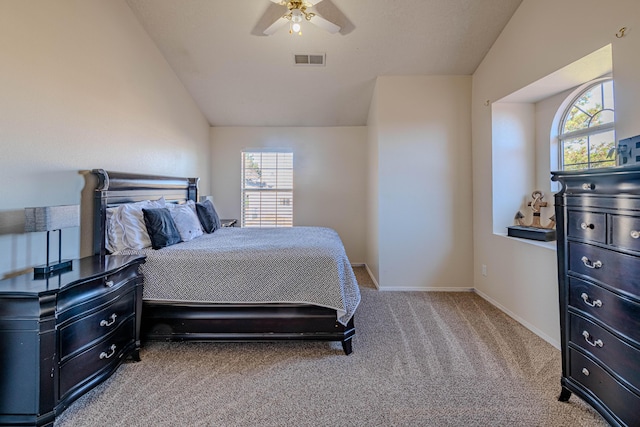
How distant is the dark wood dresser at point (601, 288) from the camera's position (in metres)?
1.29

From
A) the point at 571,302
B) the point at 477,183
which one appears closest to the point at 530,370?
the point at 571,302

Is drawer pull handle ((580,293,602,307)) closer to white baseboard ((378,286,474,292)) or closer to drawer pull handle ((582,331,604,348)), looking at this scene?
drawer pull handle ((582,331,604,348))

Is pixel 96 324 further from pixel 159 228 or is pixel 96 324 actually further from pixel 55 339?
pixel 159 228

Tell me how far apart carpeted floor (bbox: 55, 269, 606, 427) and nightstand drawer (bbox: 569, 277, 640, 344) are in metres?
0.65

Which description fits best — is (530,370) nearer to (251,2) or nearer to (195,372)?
(195,372)

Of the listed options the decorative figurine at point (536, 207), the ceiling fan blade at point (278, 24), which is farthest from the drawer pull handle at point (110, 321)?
the decorative figurine at point (536, 207)

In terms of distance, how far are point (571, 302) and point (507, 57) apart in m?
2.63

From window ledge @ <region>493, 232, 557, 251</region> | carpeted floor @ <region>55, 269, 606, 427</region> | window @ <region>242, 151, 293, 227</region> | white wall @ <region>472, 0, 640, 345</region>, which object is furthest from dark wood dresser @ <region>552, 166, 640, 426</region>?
window @ <region>242, 151, 293, 227</region>

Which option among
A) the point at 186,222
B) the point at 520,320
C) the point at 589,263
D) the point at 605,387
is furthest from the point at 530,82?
the point at 186,222

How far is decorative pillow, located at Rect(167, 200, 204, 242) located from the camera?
9.36 feet

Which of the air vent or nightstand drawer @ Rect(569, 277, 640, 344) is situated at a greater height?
the air vent

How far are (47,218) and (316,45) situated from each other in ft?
9.80

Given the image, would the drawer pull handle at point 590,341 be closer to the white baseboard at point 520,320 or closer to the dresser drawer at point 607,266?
the dresser drawer at point 607,266

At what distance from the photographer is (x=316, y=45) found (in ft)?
10.8
